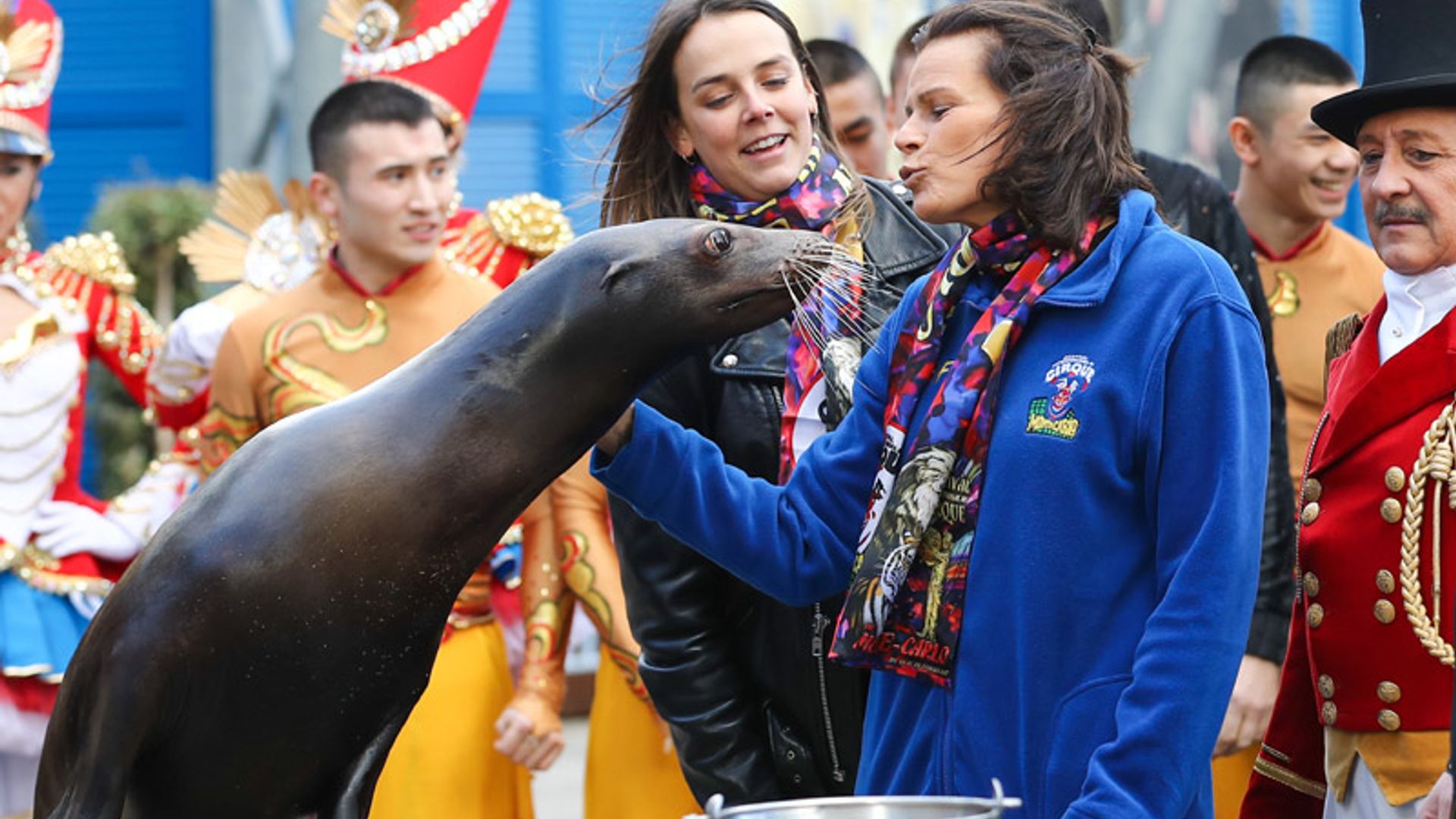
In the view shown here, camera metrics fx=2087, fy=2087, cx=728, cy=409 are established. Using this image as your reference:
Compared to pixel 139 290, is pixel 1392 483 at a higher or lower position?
lower

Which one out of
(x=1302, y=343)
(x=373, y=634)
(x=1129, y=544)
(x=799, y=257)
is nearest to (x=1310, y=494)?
(x=1129, y=544)

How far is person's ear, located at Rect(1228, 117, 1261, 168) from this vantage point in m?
5.50

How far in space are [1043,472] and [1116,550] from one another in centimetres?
13

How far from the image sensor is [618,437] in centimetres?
293

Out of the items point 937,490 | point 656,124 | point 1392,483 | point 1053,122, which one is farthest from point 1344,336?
point 656,124

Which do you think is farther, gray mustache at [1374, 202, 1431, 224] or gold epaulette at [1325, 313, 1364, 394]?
gold epaulette at [1325, 313, 1364, 394]

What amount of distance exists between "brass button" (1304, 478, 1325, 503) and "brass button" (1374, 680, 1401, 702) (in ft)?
1.03

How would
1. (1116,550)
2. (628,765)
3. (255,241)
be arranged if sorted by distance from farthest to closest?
(255,241) < (628,765) < (1116,550)

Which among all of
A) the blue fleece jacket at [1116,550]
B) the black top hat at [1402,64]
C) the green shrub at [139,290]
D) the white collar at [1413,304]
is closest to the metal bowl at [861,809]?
the blue fleece jacket at [1116,550]

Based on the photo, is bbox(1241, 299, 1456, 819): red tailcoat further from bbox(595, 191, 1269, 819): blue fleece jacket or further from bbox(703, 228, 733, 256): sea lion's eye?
bbox(703, 228, 733, 256): sea lion's eye

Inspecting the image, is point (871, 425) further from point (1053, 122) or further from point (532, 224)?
point (532, 224)

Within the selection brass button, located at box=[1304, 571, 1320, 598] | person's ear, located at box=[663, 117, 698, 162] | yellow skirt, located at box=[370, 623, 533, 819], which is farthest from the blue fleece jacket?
yellow skirt, located at box=[370, 623, 533, 819]

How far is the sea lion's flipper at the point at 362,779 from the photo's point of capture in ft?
8.85

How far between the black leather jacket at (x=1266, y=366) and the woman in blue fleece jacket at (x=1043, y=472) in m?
0.87
